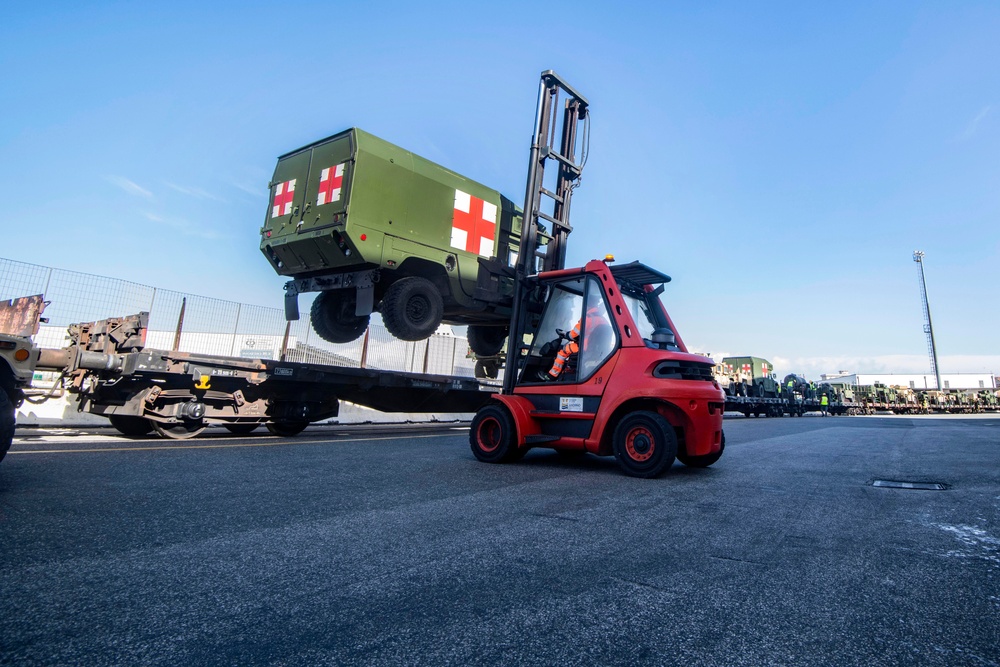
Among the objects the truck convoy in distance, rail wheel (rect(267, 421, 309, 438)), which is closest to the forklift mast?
the truck convoy in distance

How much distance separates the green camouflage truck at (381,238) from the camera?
7438mm

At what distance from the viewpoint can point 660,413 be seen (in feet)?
16.7

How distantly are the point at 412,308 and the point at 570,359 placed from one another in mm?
3242

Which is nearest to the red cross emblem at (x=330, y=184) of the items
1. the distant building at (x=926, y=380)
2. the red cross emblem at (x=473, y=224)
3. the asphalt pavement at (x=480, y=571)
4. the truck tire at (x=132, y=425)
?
the red cross emblem at (x=473, y=224)

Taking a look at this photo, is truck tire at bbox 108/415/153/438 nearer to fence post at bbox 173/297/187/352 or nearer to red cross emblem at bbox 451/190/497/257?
fence post at bbox 173/297/187/352

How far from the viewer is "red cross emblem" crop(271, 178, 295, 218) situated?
804cm

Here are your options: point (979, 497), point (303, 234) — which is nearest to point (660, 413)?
point (979, 497)

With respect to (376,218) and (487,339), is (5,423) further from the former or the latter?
(487,339)

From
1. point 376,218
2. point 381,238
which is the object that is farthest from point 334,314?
point 376,218

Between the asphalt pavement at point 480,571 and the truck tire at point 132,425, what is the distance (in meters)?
3.21

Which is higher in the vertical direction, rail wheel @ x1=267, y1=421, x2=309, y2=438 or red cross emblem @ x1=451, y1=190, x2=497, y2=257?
red cross emblem @ x1=451, y1=190, x2=497, y2=257

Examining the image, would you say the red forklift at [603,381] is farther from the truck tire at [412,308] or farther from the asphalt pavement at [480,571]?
the truck tire at [412,308]

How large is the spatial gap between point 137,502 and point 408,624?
7.79 ft

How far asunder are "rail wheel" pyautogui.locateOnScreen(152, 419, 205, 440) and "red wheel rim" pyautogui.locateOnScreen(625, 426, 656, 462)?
227 inches
